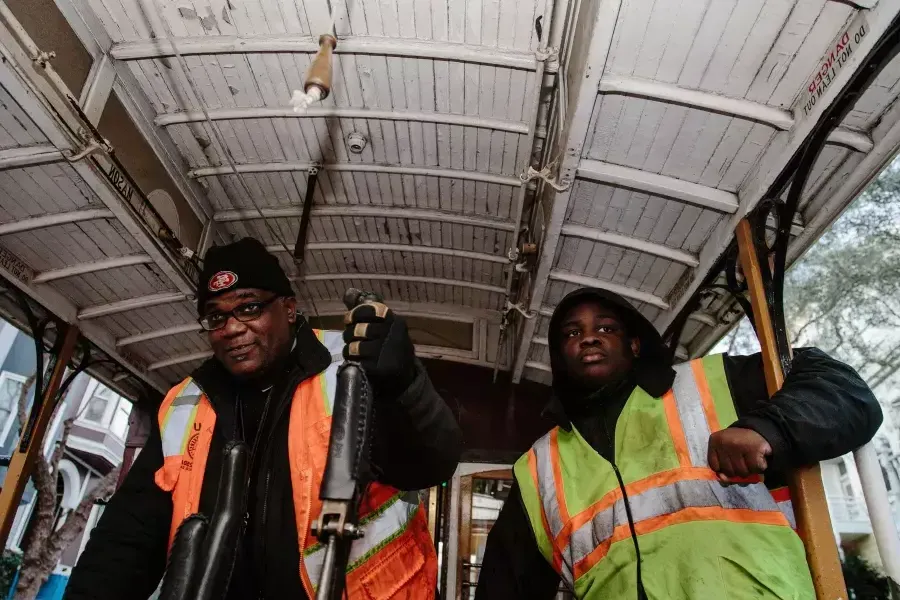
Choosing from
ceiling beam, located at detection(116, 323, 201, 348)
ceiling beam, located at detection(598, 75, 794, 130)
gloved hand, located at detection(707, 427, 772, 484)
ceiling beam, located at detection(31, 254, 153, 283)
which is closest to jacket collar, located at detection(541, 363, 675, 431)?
gloved hand, located at detection(707, 427, 772, 484)

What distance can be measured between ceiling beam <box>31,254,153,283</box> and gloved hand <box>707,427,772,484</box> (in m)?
5.69

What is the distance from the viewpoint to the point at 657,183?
4.37m

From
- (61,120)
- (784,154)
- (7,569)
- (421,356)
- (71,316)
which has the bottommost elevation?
(7,569)

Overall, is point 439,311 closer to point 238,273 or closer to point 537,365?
point 537,365

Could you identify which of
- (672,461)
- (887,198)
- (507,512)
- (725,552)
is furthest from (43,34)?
(887,198)

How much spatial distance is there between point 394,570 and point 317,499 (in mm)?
406

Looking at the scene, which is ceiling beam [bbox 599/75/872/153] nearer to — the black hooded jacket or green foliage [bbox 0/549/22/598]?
the black hooded jacket

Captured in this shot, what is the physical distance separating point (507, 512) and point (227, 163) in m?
4.31

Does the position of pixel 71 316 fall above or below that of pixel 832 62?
below

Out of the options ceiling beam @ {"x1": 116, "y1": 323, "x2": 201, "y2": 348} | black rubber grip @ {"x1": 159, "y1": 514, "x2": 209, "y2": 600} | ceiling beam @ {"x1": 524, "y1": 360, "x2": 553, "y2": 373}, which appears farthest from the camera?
ceiling beam @ {"x1": 524, "y1": 360, "x2": 553, "y2": 373}

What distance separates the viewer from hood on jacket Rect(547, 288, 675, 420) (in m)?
2.56

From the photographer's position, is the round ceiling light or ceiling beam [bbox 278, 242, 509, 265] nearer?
the round ceiling light

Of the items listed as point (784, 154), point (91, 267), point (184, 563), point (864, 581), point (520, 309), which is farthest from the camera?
point (864, 581)

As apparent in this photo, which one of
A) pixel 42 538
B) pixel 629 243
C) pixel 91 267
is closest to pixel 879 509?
pixel 629 243
